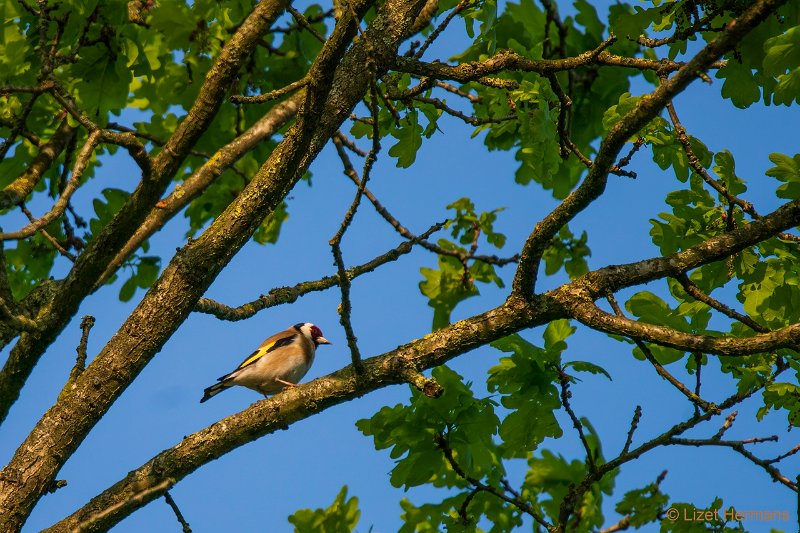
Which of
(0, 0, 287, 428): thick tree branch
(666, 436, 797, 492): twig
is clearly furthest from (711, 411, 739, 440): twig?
(0, 0, 287, 428): thick tree branch

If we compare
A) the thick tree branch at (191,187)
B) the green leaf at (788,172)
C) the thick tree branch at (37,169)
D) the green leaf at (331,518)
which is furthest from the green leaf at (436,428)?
the thick tree branch at (37,169)

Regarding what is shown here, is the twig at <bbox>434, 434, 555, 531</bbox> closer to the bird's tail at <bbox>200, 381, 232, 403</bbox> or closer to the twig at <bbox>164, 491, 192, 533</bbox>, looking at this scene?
the twig at <bbox>164, 491, 192, 533</bbox>

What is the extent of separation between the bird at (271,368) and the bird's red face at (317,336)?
1.31 metres

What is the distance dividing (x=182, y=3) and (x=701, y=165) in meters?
4.49

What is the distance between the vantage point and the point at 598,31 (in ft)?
27.1

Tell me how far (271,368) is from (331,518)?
3162 mm

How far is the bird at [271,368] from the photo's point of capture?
30.1 feet

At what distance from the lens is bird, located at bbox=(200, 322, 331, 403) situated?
9.18m

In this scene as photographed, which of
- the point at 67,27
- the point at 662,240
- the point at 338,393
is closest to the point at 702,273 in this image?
the point at 662,240

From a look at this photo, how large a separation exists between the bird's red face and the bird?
1314 mm

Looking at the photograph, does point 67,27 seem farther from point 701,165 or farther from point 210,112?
point 701,165

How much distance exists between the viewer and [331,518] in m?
6.25

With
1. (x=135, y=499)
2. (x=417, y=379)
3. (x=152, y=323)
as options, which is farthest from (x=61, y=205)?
(x=417, y=379)

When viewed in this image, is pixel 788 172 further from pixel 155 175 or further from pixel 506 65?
Result: pixel 155 175
